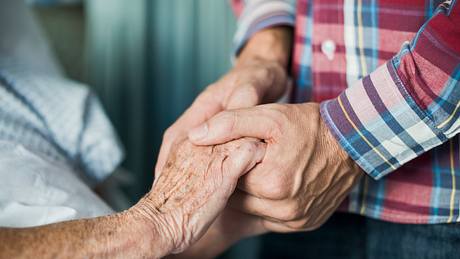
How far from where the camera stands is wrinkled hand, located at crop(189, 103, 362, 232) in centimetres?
74

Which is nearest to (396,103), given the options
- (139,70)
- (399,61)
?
(399,61)

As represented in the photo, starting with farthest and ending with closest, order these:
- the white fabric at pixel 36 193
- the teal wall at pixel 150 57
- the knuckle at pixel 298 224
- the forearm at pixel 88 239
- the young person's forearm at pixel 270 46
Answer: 1. the teal wall at pixel 150 57
2. the young person's forearm at pixel 270 46
3. the knuckle at pixel 298 224
4. the white fabric at pixel 36 193
5. the forearm at pixel 88 239

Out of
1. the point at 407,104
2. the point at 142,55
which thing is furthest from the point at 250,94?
the point at 142,55

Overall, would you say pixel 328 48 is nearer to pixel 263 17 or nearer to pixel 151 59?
pixel 263 17

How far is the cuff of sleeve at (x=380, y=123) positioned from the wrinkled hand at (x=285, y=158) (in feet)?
0.06

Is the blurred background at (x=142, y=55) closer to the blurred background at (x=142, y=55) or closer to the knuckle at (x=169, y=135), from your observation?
the blurred background at (x=142, y=55)

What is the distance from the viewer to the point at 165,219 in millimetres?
686

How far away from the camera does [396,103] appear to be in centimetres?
74

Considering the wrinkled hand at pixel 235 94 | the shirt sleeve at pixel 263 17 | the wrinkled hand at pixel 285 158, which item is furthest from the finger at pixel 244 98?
the shirt sleeve at pixel 263 17

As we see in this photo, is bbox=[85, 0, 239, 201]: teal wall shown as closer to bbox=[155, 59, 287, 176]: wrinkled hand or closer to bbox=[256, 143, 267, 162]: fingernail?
bbox=[155, 59, 287, 176]: wrinkled hand

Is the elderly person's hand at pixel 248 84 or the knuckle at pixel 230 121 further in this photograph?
the elderly person's hand at pixel 248 84

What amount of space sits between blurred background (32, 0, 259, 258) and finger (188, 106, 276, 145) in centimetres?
104

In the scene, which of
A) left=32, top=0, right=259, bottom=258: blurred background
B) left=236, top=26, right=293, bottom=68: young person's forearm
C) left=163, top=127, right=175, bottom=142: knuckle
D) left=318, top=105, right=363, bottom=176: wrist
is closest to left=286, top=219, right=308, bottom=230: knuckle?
left=318, top=105, right=363, bottom=176: wrist

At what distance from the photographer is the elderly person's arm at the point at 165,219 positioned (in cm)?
60
